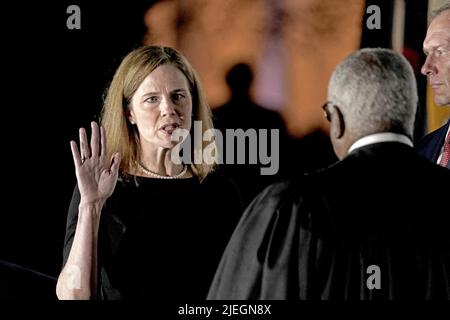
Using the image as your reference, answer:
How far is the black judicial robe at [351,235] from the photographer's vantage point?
169 centimetres

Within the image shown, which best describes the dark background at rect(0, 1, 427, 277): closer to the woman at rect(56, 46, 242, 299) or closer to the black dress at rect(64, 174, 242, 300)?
the woman at rect(56, 46, 242, 299)

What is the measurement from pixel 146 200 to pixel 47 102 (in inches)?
30.1

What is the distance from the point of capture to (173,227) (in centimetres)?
224

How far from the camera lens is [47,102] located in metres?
2.84

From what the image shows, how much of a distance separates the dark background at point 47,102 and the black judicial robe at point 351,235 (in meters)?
1.22

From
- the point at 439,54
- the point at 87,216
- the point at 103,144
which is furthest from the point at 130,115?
the point at 439,54

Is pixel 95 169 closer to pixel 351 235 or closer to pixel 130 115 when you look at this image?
pixel 130 115

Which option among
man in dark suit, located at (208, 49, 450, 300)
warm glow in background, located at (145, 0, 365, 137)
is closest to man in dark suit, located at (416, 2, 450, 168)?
warm glow in background, located at (145, 0, 365, 137)

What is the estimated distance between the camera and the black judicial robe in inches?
66.7

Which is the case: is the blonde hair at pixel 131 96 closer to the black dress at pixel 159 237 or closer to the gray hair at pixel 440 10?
the black dress at pixel 159 237

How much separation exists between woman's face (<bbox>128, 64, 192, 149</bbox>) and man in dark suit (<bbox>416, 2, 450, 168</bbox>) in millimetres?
863

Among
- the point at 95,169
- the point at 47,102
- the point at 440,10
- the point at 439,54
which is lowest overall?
the point at 95,169
